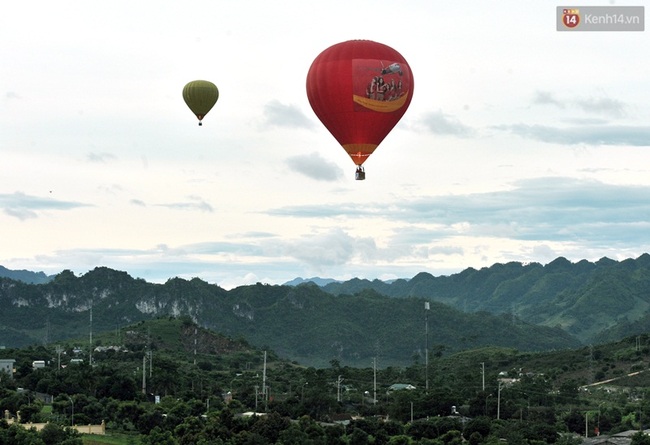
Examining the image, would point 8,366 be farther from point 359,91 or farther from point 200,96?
point 359,91

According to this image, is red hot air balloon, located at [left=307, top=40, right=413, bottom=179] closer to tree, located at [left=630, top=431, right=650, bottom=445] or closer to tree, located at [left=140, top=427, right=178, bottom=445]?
tree, located at [left=140, top=427, right=178, bottom=445]

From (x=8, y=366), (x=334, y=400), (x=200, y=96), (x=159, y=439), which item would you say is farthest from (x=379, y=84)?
(x=8, y=366)

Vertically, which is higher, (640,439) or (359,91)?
(359,91)

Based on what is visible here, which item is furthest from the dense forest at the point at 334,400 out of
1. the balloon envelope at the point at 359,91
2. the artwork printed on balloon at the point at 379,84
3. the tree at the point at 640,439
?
the artwork printed on balloon at the point at 379,84

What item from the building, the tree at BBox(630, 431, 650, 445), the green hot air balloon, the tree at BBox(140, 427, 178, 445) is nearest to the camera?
the tree at BBox(630, 431, 650, 445)

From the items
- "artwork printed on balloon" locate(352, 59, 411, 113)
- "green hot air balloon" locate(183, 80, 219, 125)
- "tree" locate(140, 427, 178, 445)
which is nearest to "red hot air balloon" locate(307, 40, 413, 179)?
"artwork printed on balloon" locate(352, 59, 411, 113)

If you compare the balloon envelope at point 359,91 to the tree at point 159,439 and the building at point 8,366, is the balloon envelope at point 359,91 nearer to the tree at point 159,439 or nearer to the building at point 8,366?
the tree at point 159,439

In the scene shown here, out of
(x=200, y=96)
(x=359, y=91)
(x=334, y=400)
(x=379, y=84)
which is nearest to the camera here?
(x=359, y=91)
